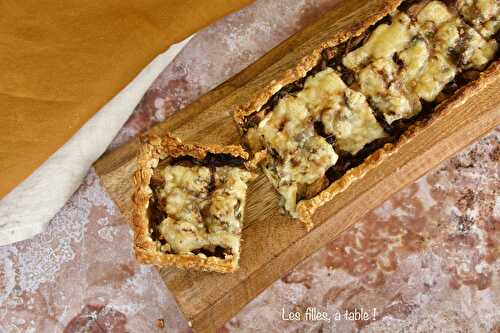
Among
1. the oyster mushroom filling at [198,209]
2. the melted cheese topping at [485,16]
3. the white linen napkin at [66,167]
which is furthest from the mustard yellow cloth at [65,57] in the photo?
the melted cheese topping at [485,16]

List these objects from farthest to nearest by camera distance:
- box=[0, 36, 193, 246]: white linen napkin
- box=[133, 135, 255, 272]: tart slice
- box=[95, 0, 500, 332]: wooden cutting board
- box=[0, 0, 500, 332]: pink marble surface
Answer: box=[0, 0, 500, 332]: pink marble surface < box=[0, 36, 193, 246]: white linen napkin < box=[95, 0, 500, 332]: wooden cutting board < box=[133, 135, 255, 272]: tart slice

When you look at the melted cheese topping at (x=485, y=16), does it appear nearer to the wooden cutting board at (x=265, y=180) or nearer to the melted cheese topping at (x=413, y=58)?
the melted cheese topping at (x=413, y=58)

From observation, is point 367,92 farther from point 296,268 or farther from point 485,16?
point 296,268

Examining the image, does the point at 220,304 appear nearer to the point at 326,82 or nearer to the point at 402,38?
the point at 326,82

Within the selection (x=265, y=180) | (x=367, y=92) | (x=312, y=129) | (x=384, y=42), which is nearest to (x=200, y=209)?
(x=265, y=180)

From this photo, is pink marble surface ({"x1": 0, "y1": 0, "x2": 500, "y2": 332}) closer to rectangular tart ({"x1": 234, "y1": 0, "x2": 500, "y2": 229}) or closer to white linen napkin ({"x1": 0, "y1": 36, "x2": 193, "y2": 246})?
white linen napkin ({"x1": 0, "y1": 36, "x2": 193, "y2": 246})

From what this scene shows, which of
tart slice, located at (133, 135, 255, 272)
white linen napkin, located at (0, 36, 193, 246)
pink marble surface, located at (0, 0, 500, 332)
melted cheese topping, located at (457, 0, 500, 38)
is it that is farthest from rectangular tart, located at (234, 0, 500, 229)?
white linen napkin, located at (0, 36, 193, 246)

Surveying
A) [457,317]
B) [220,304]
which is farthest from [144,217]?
[457,317]
